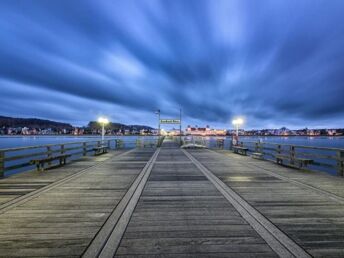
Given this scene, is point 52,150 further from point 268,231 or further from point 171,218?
point 268,231

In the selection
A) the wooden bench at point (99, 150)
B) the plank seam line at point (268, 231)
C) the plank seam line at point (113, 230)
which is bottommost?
the plank seam line at point (113, 230)

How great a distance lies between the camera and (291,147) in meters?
13.1

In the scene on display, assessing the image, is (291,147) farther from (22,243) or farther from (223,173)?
(22,243)

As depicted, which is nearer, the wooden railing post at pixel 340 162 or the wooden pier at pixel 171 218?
the wooden pier at pixel 171 218

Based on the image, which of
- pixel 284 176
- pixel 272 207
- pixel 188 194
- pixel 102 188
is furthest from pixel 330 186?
pixel 102 188

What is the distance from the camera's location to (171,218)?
506 cm

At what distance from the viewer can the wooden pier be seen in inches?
147

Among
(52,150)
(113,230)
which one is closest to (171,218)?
(113,230)

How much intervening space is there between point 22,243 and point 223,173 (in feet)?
25.9

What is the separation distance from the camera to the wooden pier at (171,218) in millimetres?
3738

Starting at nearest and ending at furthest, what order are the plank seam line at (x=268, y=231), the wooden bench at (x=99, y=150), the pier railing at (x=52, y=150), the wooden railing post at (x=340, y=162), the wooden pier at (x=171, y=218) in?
the plank seam line at (x=268, y=231) → the wooden pier at (x=171, y=218) → the wooden railing post at (x=340, y=162) → the pier railing at (x=52, y=150) → the wooden bench at (x=99, y=150)

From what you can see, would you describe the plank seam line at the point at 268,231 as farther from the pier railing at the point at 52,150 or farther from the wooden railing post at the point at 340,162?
the pier railing at the point at 52,150

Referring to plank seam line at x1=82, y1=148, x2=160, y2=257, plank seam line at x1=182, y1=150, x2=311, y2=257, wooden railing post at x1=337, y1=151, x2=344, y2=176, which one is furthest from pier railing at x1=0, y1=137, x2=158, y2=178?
wooden railing post at x1=337, y1=151, x2=344, y2=176

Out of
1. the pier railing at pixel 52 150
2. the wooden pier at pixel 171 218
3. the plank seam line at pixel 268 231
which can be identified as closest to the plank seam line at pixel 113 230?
the wooden pier at pixel 171 218
